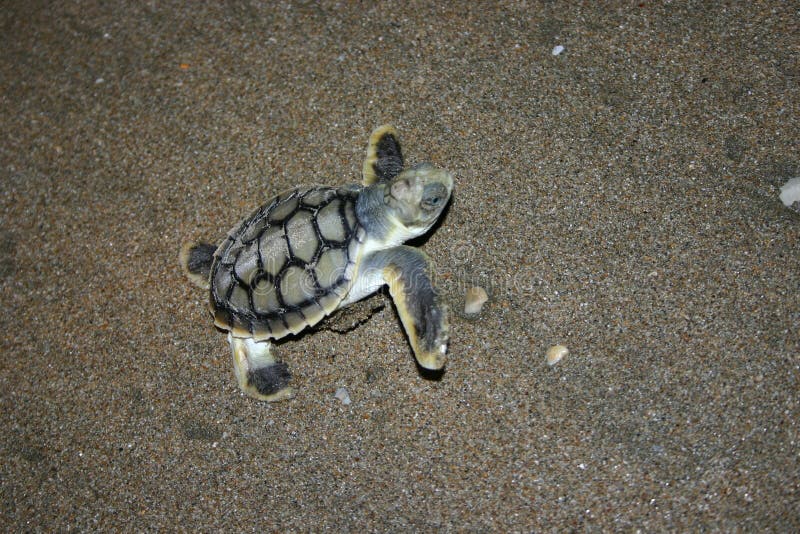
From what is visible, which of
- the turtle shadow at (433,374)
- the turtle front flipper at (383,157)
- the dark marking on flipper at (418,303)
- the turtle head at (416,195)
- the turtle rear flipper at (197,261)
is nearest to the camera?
the dark marking on flipper at (418,303)

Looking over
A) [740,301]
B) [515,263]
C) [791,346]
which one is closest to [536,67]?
[515,263]

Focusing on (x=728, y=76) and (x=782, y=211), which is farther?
(x=728, y=76)

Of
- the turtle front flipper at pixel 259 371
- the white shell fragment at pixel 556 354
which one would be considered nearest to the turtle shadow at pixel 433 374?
the white shell fragment at pixel 556 354

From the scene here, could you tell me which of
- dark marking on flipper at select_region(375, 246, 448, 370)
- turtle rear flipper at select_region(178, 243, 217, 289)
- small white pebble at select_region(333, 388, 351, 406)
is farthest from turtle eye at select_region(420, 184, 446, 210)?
turtle rear flipper at select_region(178, 243, 217, 289)

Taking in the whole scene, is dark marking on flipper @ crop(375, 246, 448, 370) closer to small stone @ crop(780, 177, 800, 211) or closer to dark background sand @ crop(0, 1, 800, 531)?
dark background sand @ crop(0, 1, 800, 531)

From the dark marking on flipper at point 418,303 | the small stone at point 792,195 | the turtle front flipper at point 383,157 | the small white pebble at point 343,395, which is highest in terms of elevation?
the turtle front flipper at point 383,157

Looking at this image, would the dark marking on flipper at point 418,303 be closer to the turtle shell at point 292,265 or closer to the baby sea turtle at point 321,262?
the baby sea turtle at point 321,262

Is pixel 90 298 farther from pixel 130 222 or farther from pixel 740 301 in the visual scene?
pixel 740 301
